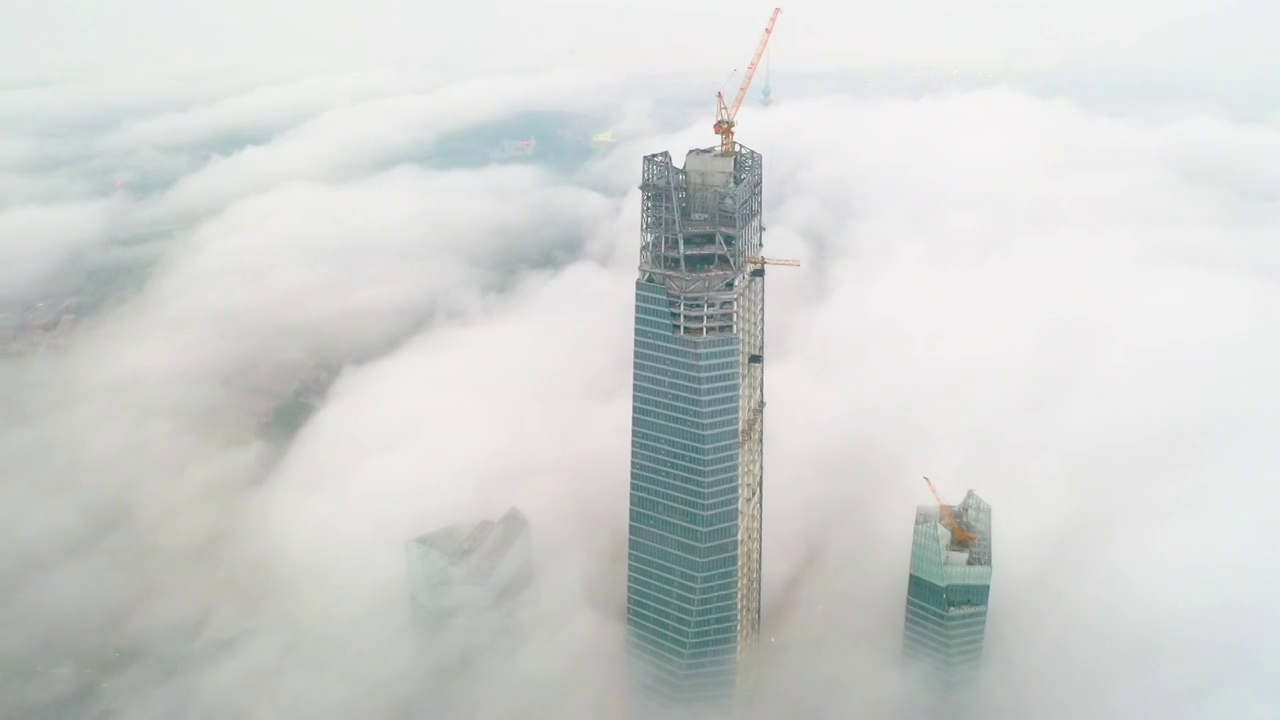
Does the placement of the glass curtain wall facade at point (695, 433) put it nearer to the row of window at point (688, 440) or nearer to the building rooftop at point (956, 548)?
the row of window at point (688, 440)

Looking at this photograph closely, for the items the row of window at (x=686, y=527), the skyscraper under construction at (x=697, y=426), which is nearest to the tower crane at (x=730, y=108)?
the skyscraper under construction at (x=697, y=426)

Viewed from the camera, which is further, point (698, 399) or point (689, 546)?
point (689, 546)

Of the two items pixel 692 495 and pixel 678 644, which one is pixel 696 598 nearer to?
pixel 678 644

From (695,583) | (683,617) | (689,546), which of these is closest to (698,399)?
(689,546)

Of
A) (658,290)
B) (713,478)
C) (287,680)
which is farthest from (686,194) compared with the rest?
(287,680)

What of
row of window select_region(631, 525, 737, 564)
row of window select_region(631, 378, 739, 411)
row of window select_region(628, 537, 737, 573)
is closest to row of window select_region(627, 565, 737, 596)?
row of window select_region(628, 537, 737, 573)

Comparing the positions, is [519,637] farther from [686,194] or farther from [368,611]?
[686,194]

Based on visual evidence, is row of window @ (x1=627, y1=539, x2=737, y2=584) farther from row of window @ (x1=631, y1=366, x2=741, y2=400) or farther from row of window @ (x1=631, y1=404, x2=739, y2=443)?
row of window @ (x1=631, y1=366, x2=741, y2=400)
